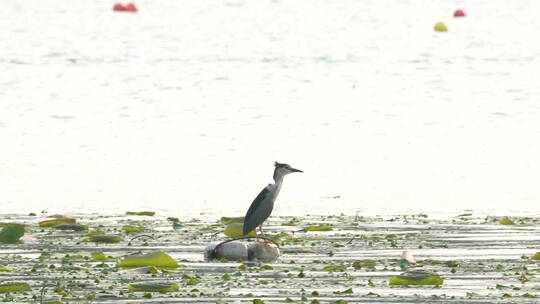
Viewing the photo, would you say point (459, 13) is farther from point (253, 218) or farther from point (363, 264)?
point (363, 264)

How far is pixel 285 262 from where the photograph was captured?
551 inches

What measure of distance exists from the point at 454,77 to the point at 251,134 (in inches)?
687

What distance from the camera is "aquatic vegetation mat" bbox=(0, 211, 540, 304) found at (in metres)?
12.1

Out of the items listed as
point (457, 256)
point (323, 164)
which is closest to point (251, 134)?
point (323, 164)

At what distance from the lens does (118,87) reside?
136 ft

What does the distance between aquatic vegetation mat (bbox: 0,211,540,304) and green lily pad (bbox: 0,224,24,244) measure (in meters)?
0.01

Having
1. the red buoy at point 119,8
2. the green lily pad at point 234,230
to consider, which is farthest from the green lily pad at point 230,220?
the red buoy at point 119,8

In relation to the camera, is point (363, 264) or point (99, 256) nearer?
point (363, 264)

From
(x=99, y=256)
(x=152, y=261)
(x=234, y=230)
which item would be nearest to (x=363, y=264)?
(x=152, y=261)

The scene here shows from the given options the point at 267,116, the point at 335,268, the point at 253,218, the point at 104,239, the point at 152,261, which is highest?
the point at 267,116

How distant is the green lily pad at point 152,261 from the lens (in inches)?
530

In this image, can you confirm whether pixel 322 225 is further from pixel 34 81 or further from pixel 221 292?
pixel 34 81

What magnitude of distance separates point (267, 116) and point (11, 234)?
728 inches

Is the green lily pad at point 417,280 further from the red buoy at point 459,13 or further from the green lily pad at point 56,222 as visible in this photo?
the red buoy at point 459,13
